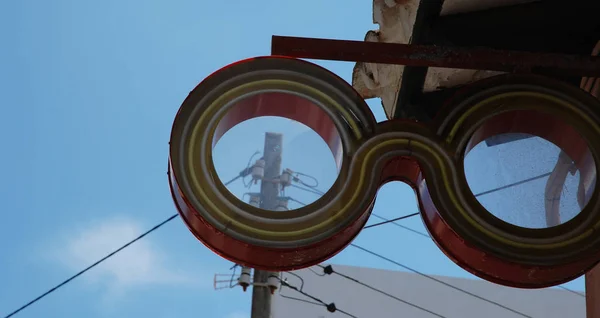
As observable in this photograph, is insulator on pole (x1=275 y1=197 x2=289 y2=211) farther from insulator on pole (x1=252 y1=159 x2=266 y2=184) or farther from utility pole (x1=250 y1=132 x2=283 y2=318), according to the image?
insulator on pole (x1=252 y1=159 x2=266 y2=184)

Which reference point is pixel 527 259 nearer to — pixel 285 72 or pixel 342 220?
pixel 342 220

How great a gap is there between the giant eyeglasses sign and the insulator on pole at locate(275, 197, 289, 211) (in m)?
0.21

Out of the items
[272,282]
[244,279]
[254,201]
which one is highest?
[244,279]

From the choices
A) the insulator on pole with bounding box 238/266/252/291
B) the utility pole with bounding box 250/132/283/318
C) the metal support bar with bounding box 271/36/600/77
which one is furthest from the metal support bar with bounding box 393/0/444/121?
the insulator on pole with bounding box 238/266/252/291

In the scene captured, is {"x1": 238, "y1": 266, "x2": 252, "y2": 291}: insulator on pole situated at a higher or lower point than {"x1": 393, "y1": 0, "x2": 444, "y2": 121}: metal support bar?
higher

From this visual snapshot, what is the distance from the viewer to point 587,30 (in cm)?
513

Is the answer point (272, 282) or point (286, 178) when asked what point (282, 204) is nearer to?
point (286, 178)

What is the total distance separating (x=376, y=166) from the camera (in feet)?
13.0

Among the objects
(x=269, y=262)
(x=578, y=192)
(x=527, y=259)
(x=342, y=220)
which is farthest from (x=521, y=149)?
(x=269, y=262)

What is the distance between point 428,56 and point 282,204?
3.08 feet

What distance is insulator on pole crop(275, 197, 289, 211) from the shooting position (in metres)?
4.07

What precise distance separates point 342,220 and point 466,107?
0.80 m

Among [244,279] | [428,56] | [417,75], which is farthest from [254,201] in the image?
[244,279]

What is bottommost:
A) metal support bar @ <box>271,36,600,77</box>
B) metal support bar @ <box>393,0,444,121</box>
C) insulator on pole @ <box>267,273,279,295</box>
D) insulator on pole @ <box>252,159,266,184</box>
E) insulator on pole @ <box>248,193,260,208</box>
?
insulator on pole @ <box>248,193,260,208</box>
